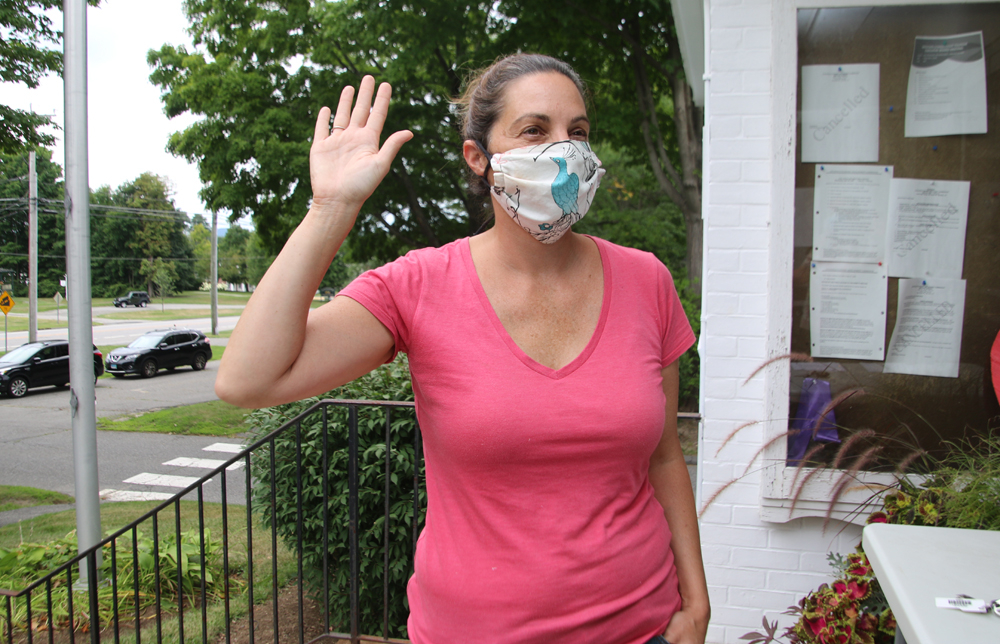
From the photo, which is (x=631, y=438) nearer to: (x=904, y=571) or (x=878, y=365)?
(x=904, y=571)

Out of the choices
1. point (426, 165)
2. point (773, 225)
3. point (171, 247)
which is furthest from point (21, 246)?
A: point (773, 225)

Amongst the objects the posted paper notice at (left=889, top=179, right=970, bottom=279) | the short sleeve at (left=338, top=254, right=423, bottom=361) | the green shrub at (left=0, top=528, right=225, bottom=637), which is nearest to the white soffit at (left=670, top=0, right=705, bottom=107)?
the posted paper notice at (left=889, top=179, right=970, bottom=279)

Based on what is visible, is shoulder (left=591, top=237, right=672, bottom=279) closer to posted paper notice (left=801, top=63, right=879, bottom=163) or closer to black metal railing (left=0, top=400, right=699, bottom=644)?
black metal railing (left=0, top=400, right=699, bottom=644)

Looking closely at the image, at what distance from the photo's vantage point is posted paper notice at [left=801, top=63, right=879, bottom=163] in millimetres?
2783

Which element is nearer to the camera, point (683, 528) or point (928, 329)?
point (683, 528)

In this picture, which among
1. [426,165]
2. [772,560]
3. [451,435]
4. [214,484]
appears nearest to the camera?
[451,435]

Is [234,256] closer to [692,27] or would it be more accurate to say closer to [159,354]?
[159,354]

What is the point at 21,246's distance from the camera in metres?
20.0

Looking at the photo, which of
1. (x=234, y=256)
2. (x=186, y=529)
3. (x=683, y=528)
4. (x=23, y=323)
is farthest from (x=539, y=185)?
(x=234, y=256)

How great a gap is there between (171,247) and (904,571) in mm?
41157

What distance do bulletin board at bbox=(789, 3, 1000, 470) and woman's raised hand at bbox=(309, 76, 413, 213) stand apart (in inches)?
90.9

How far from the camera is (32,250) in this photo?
Answer: 19.2 metres

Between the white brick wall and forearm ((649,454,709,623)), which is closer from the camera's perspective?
forearm ((649,454,709,623))

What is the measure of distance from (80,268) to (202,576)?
3.23 metres
